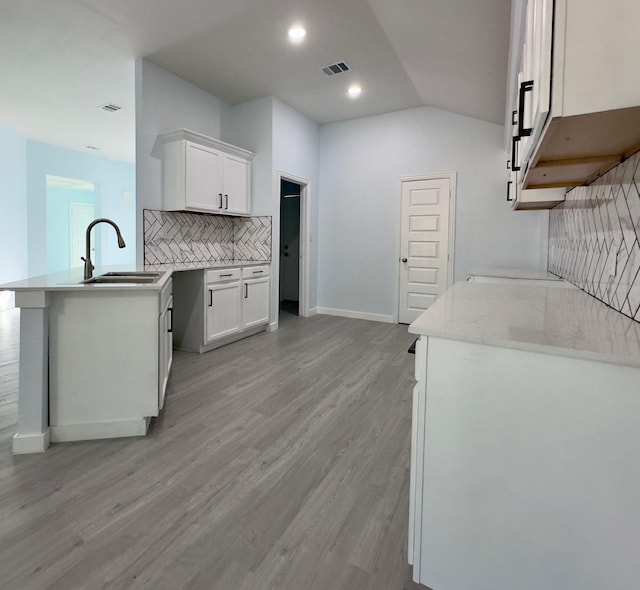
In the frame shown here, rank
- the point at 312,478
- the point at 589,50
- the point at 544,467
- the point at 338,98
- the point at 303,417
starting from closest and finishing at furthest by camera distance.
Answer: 1. the point at 589,50
2. the point at 544,467
3. the point at 312,478
4. the point at 303,417
5. the point at 338,98

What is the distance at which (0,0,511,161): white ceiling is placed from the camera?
9.38 ft

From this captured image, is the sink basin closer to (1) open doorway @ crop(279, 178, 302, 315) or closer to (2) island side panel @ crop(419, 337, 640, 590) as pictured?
(2) island side panel @ crop(419, 337, 640, 590)

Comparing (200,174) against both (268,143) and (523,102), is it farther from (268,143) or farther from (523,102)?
(523,102)

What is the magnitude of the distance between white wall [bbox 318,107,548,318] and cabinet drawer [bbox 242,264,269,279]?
58.3 inches

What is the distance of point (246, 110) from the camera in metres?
4.77

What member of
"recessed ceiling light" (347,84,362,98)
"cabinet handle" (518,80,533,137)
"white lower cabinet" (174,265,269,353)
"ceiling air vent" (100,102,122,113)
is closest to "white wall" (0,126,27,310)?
"ceiling air vent" (100,102,122,113)

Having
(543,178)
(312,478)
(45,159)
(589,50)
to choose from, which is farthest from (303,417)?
(45,159)

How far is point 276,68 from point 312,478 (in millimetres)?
3856

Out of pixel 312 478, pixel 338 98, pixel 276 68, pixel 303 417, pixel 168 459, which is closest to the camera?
pixel 312 478

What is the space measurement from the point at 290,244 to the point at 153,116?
3.71 m

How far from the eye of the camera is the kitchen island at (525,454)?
897 millimetres

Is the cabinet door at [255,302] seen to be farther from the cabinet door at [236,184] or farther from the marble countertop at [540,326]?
the marble countertop at [540,326]

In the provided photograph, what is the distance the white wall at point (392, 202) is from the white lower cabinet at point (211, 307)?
6.10 feet

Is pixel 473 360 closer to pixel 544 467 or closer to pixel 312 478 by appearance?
pixel 544 467
